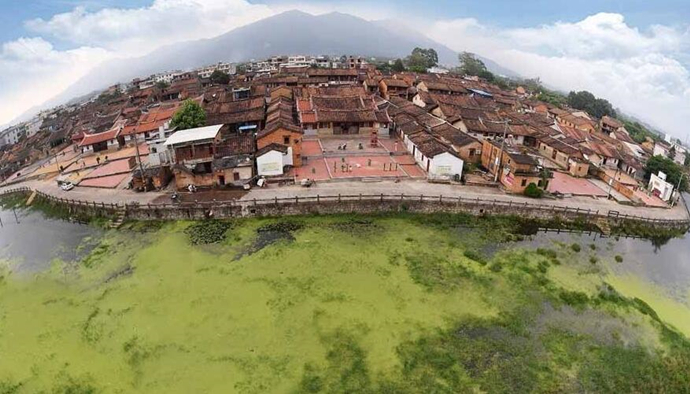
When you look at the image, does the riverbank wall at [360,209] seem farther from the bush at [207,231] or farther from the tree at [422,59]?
the tree at [422,59]

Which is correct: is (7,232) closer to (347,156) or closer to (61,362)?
(61,362)

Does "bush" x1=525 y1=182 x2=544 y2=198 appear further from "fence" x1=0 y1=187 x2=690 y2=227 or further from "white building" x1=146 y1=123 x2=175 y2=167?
"white building" x1=146 y1=123 x2=175 y2=167

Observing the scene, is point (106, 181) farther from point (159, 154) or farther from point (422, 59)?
point (422, 59)

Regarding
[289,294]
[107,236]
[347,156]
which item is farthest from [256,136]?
[289,294]

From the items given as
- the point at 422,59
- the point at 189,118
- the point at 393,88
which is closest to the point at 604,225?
the point at 189,118

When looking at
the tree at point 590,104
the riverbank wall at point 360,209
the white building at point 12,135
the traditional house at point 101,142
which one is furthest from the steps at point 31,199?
the tree at point 590,104

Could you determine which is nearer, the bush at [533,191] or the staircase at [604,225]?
the staircase at [604,225]

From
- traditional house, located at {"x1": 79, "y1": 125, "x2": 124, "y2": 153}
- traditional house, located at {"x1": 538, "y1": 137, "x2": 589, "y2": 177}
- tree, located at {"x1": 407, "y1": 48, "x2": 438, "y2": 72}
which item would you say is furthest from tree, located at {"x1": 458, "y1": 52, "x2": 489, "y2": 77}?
traditional house, located at {"x1": 79, "y1": 125, "x2": 124, "y2": 153}

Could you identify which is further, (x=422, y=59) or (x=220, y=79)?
(x=422, y=59)
